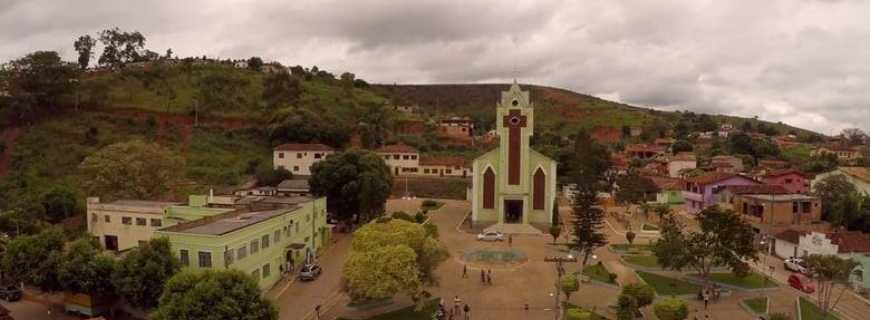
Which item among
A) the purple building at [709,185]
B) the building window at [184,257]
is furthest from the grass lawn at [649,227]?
the building window at [184,257]

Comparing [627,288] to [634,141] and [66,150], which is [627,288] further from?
[634,141]

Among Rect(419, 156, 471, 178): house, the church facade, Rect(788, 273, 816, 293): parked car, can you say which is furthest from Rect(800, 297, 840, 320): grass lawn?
Rect(419, 156, 471, 178): house

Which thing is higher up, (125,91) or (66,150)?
(125,91)

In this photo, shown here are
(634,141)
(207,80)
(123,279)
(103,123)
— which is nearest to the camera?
(123,279)

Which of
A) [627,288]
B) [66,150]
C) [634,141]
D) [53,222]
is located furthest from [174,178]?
[634,141]

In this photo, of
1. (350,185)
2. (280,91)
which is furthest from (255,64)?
(350,185)
